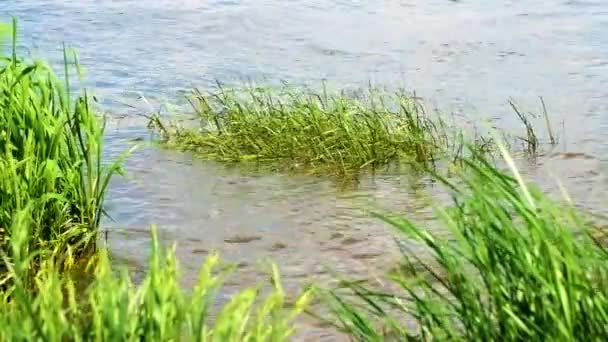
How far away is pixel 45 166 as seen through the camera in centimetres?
397

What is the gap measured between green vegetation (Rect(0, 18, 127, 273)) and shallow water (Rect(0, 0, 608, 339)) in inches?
15.7

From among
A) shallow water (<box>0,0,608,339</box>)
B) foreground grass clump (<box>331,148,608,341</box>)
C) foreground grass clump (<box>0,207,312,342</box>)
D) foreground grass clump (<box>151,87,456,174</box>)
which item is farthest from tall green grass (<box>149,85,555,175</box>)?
foreground grass clump (<box>0,207,312,342</box>)

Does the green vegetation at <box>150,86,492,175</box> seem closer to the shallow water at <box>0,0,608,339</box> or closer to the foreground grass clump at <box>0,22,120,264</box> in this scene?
the shallow water at <box>0,0,608,339</box>

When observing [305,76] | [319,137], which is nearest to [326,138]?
[319,137]

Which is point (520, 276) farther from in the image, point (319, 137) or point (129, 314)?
point (319, 137)

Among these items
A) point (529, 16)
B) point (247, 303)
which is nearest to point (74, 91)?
point (529, 16)

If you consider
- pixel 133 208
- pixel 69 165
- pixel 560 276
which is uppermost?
pixel 560 276

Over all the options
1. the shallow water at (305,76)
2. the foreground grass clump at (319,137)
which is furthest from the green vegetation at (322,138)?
the shallow water at (305,76)

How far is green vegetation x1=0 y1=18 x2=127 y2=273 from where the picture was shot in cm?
392

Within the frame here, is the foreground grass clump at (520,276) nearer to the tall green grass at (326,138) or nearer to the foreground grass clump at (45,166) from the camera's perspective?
the foreground grass clump at (45,166)

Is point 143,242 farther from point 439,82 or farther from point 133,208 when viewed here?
point 439,82

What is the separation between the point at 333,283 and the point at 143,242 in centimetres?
107

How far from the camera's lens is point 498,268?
7.98ft

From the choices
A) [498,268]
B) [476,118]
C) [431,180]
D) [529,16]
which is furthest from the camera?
[529,16]
